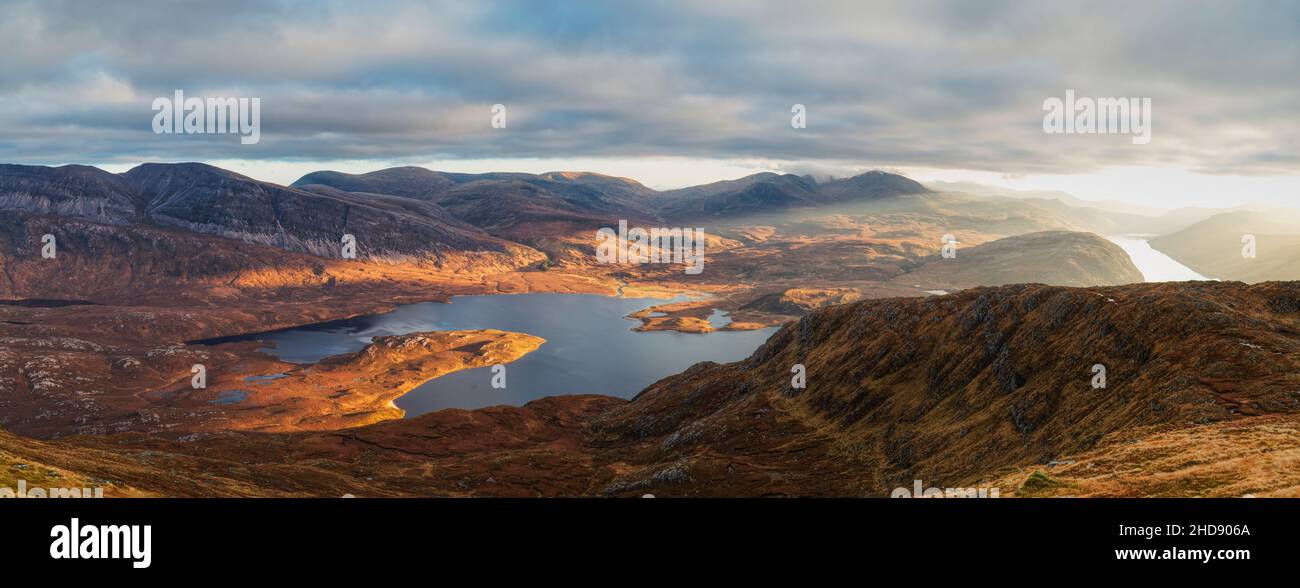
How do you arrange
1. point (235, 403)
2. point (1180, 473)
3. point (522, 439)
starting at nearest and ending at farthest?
1. point (1180, 473)
2. point (522, 439)
3. point (235, 403)

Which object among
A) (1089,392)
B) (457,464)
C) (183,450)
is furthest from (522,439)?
(1089,392)

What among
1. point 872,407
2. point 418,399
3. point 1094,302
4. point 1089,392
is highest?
point 1094,302

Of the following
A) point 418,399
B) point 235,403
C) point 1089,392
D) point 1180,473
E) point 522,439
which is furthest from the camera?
point 418,399

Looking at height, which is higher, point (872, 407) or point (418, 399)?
point (872, 407)

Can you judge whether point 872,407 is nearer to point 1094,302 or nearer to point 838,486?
point 838,486

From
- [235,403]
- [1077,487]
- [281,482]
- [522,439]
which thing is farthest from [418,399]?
[1077,487]

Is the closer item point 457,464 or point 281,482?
point 281,482

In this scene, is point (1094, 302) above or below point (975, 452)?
above

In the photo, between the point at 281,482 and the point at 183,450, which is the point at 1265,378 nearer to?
the point at 281,482

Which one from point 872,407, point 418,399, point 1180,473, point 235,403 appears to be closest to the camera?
point 1180,473
